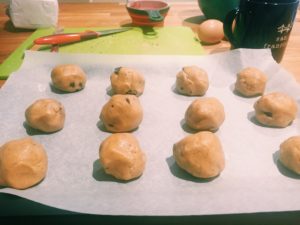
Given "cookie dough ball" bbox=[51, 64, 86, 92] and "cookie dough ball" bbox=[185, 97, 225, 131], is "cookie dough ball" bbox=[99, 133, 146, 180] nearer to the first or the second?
"cookie dough ball" bbox=[185, 97, 225, 131]

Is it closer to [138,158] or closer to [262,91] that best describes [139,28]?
[262,91]

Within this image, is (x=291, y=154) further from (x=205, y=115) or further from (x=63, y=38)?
(x=63, y=38)

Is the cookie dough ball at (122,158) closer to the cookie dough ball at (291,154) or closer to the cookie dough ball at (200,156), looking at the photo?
the cookie dough ball at (200,156)

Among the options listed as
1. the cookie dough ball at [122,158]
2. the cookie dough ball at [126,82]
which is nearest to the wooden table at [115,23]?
the cookie dough ball at [122,158]

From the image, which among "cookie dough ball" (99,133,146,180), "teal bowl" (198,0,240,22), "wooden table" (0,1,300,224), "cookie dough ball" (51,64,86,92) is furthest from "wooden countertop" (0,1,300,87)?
"cookie dough ball" (99,133,146,180)

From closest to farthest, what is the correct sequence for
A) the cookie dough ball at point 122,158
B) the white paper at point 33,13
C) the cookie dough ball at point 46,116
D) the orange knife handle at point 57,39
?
the cookie dough ball at point 122,158
the cookie dough ball at point 46,116
the orange knife handle at point 57,39
the white paper at point 33,13

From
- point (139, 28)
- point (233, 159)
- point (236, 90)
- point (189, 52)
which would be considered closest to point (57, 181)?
point (233, 159)

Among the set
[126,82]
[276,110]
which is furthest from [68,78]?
[276,110]
